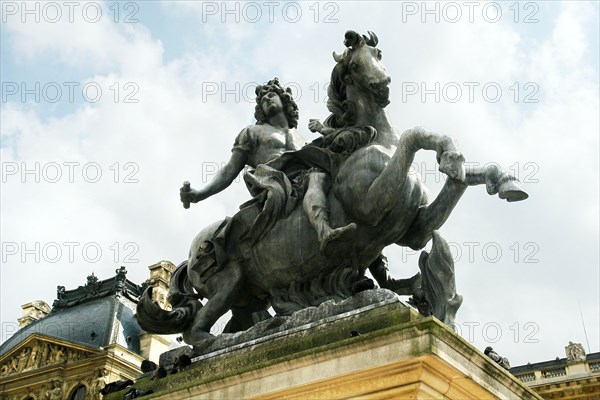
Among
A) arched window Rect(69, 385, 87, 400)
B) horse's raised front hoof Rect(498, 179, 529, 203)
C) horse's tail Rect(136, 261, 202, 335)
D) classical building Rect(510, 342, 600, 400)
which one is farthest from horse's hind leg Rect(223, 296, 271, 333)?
arched window Rect(69, 385, 87, 400)

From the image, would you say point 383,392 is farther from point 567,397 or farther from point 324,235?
point 567,397

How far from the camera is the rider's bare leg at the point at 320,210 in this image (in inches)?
240

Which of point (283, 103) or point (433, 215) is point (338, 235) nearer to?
point (433, 215)

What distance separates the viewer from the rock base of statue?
4855 mm

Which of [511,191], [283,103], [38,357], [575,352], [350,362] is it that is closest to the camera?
[350,362]

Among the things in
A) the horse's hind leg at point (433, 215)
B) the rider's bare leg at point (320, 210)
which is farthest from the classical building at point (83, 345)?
the horse's hind leg at point (433, 215)

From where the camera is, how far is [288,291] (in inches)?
257

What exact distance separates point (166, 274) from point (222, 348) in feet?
156

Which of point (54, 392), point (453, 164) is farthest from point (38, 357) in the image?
point (453, 164)

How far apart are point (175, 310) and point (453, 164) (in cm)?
262

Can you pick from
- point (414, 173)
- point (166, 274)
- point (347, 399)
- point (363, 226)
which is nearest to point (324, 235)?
point (363, 226)

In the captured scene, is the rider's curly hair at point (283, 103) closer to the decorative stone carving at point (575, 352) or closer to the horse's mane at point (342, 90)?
the horse's mane at point (342, 90)

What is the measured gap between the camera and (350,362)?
505 cm

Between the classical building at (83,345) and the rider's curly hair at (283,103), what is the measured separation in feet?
125
